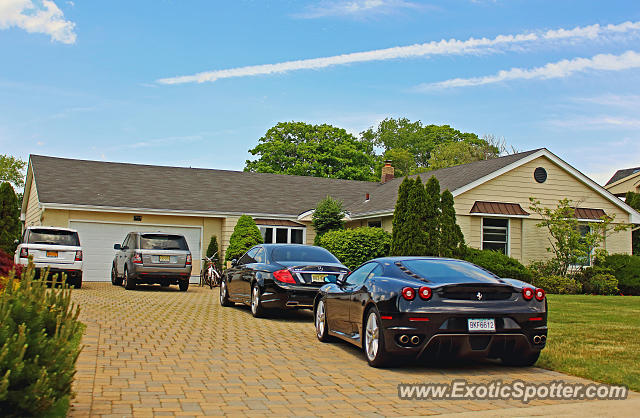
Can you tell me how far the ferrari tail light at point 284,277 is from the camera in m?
12.3

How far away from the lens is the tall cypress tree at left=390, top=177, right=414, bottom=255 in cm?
2033

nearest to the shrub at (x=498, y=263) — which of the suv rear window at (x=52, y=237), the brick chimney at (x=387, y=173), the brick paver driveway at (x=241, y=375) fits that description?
the brick paver driveway at (x=241, y=375)

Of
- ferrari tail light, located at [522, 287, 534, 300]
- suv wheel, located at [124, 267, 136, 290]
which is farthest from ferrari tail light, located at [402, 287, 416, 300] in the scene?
suv wheel, located at [124, 267, 136, 290]

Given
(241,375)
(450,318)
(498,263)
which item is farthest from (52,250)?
(450,318)

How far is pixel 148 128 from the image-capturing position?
25.7 m

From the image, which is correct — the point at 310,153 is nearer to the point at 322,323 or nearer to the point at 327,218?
the point at 327,218

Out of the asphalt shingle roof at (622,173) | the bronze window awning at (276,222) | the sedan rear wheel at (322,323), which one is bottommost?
the sedan rear wheel at (322,323)

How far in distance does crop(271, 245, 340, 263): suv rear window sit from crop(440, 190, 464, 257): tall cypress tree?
7414mm

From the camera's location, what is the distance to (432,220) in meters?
20.3

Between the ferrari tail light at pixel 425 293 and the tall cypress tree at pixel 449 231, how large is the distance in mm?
12885

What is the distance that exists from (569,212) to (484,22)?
814cm

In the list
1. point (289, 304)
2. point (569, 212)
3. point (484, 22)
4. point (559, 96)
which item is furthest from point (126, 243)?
point (559, 96)

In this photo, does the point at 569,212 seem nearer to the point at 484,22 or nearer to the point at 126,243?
the point at 484,22

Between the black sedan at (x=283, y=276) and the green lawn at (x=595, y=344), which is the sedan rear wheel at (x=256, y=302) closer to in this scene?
the black sedan at (x=283, y=276)
